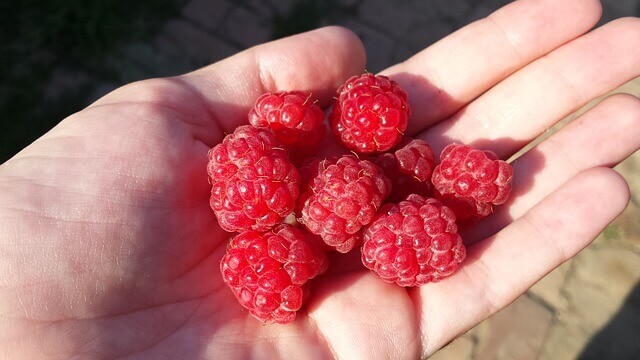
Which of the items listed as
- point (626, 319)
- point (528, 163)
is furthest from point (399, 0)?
point (626, 319)

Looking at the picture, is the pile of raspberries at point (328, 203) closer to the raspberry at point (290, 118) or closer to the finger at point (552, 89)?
the raspberry at point (290, 118)

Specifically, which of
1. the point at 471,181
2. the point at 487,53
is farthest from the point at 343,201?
the point at 487,53

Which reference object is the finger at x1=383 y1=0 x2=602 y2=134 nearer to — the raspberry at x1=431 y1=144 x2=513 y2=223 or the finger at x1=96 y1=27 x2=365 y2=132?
the finger at x1=96 y1=27 x2=365 y2=132

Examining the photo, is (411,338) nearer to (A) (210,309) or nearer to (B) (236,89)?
(A) (210,309)

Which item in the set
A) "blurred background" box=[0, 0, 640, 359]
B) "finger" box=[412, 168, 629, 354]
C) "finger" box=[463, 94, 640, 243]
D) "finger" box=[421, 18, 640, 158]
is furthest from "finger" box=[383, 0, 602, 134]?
"blurred background" box=[0, 0, 640, 359]

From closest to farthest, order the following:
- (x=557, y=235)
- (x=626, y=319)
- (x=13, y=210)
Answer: (x=13, y=210)
(x=557, y=235)
(x=626, y=319)

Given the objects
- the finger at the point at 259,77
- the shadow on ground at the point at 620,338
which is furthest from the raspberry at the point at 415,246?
the shadow on ground at the point at 620,338

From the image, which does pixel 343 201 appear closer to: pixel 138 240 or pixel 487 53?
pixel 138 240
